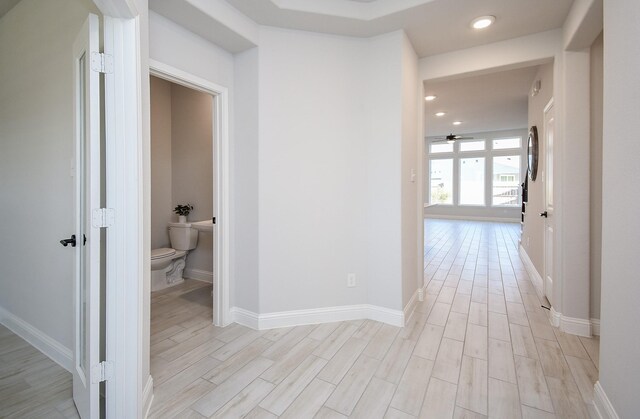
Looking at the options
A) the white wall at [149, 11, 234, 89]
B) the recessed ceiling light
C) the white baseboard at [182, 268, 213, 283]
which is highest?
the recessed ceiling light

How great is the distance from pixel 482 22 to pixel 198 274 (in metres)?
4.15

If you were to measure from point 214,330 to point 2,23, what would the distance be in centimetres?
334

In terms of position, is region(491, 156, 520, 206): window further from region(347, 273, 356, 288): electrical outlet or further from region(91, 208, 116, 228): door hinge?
region(91, 208, 116, 228): door hinge

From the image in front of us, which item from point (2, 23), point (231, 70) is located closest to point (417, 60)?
point (231, 70)

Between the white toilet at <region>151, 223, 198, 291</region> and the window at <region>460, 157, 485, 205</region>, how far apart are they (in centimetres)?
947

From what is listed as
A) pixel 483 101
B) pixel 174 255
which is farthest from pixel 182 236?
pixel 483 101

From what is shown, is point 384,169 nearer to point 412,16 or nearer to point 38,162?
Answer: point 412,16

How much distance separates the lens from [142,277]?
1.56 meters

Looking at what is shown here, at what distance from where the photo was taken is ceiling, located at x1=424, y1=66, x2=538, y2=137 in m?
4.61

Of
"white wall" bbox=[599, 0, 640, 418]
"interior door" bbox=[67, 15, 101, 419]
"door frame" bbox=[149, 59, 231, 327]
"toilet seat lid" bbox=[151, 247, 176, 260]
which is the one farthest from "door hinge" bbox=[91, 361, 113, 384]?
"white wall" bbox=[599, 0, 640, 418]

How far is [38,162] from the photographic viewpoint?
2.31 metres

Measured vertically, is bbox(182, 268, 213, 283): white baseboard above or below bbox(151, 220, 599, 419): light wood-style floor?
above

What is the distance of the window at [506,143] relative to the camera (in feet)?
30.7

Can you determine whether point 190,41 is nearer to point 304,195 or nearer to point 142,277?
point 304,195
